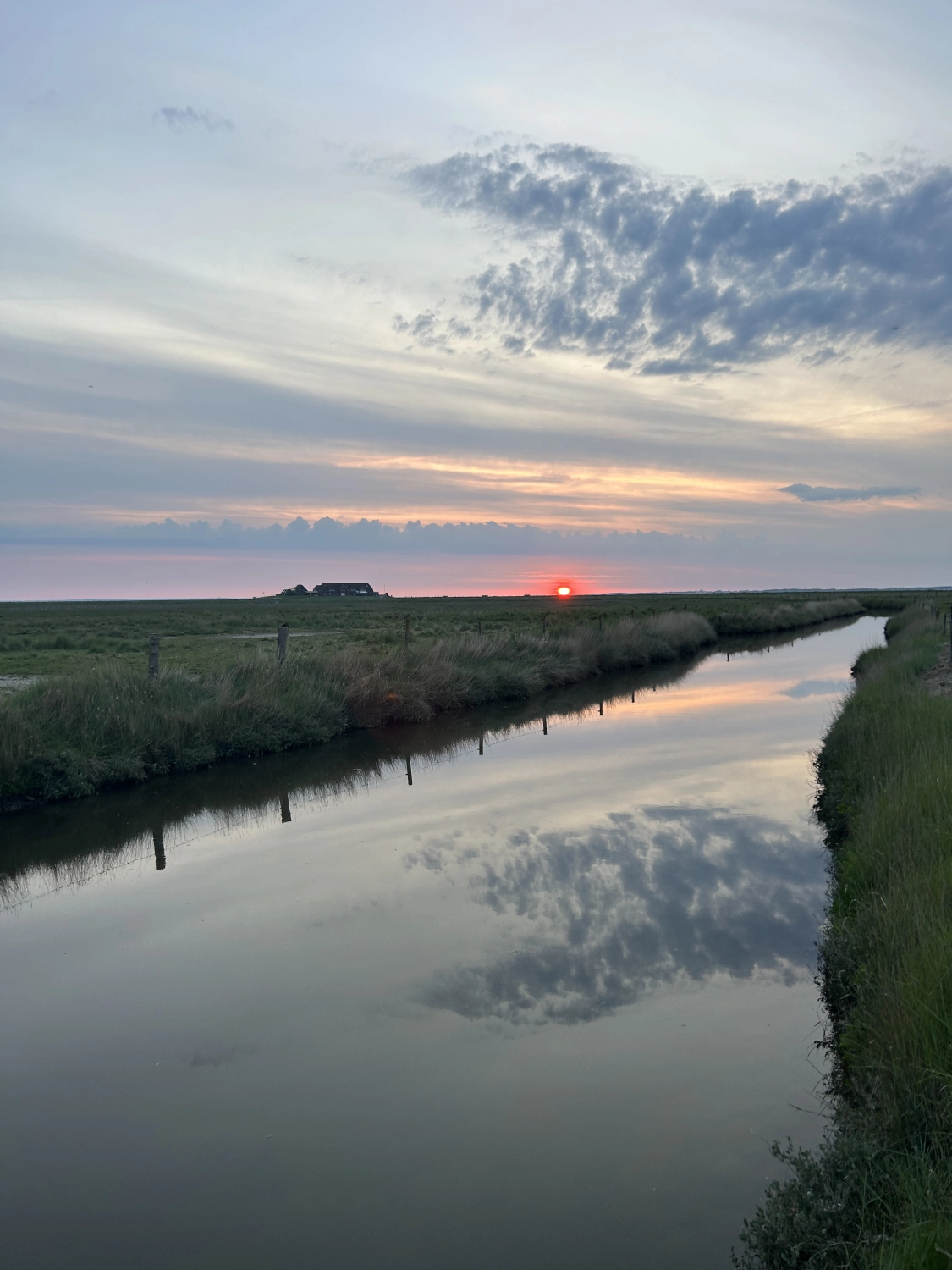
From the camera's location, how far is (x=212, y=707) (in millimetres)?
14531

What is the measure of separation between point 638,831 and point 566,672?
15.9m

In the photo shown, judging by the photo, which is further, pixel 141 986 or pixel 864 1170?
pixel 141 986

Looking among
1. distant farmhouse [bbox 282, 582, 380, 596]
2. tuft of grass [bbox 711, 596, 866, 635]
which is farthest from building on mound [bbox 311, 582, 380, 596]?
tuft of grass [bbox 711, 596, 866, 635]

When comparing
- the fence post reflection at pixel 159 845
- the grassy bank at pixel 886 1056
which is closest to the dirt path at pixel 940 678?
the grassy bank at pixel 886 1056

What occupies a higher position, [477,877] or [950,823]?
[950,823]

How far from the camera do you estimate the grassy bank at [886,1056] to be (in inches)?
125

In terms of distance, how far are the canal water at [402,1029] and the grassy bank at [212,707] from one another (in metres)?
0.81

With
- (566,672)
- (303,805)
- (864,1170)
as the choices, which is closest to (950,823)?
(864,1170)

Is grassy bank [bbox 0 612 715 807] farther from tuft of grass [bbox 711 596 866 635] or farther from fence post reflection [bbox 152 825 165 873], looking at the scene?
tuft of grass [bbox 711 596 866 635]

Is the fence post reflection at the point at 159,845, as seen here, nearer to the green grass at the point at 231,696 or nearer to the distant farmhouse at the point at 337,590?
the green grass at the point at 231,696

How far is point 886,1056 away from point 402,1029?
2.92m

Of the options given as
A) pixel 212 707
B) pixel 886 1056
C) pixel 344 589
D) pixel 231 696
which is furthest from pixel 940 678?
pixel 344 589

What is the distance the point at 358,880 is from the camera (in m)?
8.88

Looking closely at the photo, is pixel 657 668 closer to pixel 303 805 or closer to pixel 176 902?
pixel 303 805
